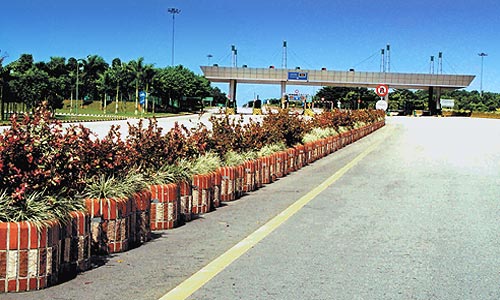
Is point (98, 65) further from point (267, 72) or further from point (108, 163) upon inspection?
point (108, 163)

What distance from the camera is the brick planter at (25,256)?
17.4ft

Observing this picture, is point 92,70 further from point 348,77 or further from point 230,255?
point 230,255

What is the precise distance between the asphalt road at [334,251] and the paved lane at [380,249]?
0.01m

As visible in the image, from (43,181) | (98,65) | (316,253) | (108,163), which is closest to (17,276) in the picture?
(43,181)

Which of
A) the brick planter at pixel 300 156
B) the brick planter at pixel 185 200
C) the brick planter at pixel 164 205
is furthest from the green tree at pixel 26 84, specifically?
the brick planter at pixel 164 205

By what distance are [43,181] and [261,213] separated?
14.5ft

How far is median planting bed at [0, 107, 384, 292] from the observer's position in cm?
546

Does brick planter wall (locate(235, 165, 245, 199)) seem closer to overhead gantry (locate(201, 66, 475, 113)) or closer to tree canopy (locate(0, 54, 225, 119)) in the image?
tree canopy (locate(0, 54, 225, 119))

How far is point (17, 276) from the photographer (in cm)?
538

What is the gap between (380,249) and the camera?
746cm

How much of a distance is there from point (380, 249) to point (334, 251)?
1.90 ft

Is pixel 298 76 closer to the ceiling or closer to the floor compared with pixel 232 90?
closer to the ceiling

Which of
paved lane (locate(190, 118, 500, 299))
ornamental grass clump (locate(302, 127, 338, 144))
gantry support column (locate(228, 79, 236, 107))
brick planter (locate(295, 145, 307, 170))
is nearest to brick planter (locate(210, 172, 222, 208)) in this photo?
paved lane (locate(190, 118, 500, 299))

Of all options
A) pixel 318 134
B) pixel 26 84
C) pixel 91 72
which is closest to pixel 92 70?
pixel 91 72
